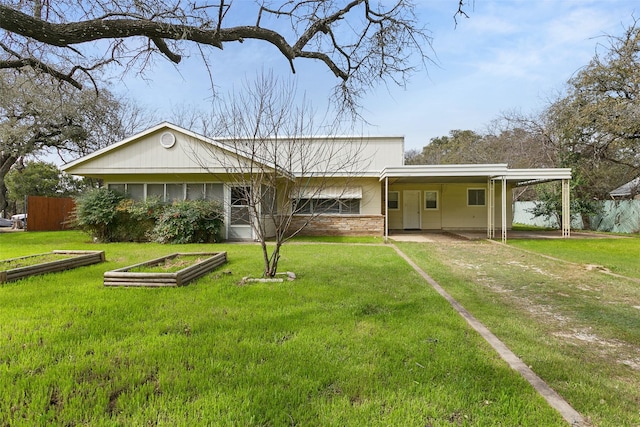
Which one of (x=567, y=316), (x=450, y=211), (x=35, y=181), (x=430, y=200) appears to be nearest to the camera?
(x=567, y=316)

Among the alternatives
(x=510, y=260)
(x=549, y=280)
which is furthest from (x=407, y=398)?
(x=510, y=260)

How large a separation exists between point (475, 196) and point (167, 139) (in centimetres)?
1573

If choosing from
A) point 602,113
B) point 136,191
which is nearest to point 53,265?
point 136,191

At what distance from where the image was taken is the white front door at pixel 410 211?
18594mm

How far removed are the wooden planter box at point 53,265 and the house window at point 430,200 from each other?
15521 millimetres

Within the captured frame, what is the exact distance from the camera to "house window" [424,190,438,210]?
18453 millimetres

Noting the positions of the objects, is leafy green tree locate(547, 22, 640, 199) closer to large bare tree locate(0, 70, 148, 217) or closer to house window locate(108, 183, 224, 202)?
house window locate(108, 183, 224, 202)

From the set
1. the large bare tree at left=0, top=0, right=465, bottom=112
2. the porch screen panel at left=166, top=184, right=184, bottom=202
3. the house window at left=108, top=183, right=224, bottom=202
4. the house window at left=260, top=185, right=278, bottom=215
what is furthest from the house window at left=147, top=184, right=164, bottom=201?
the large bare tree at left=0, top=0, right=465, bottom=112

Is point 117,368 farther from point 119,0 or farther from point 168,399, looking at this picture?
point 119,0

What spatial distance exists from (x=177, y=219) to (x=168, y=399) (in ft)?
35.4

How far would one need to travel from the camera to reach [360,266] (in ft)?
25.5

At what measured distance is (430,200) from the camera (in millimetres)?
18547

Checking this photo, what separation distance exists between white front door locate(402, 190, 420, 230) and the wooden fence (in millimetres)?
18295

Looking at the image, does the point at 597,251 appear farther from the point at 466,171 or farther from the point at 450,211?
the point at 450,211
